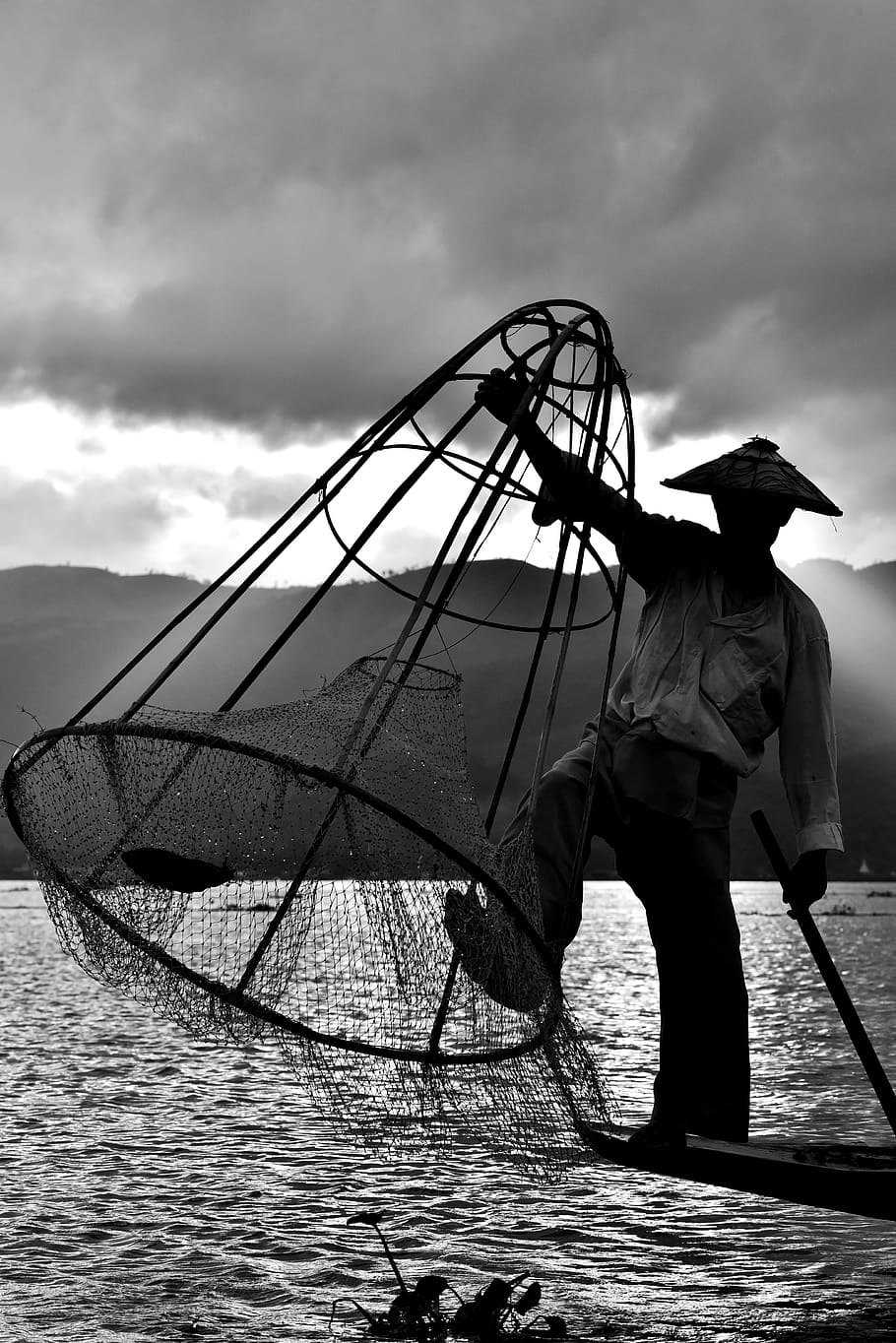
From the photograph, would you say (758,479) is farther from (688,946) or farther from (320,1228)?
(320,1228)

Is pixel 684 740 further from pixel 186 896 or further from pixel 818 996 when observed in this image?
pixel 818 996

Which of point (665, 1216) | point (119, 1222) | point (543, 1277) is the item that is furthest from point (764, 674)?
point (119, 1222)

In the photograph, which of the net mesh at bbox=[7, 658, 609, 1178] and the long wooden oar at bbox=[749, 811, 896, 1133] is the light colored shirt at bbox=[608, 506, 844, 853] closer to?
the long wooden oar at bbox=[749, 811, 896, 1133]

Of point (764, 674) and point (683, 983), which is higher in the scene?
point (764, 674)

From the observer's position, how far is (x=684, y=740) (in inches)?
159

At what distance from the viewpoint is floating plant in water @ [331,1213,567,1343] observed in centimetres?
428

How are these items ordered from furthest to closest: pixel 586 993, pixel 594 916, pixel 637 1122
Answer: pixel 594 916 → pixel 586 993 → pixel 637 1122

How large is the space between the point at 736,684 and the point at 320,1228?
3320mm

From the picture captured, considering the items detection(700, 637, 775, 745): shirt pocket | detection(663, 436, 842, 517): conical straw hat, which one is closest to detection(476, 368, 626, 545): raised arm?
detection(663, 436, 842, 517): conical straw hat

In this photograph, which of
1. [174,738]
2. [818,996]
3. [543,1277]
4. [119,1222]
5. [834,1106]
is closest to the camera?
[174,738]

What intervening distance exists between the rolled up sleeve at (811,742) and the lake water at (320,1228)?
1.67 meters

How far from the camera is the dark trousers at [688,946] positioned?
4.14 meters

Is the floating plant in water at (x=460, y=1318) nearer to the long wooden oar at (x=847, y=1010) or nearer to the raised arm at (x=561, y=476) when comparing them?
the long wooden oar at (x=847, y=1010)

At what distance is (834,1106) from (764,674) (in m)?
6.66
